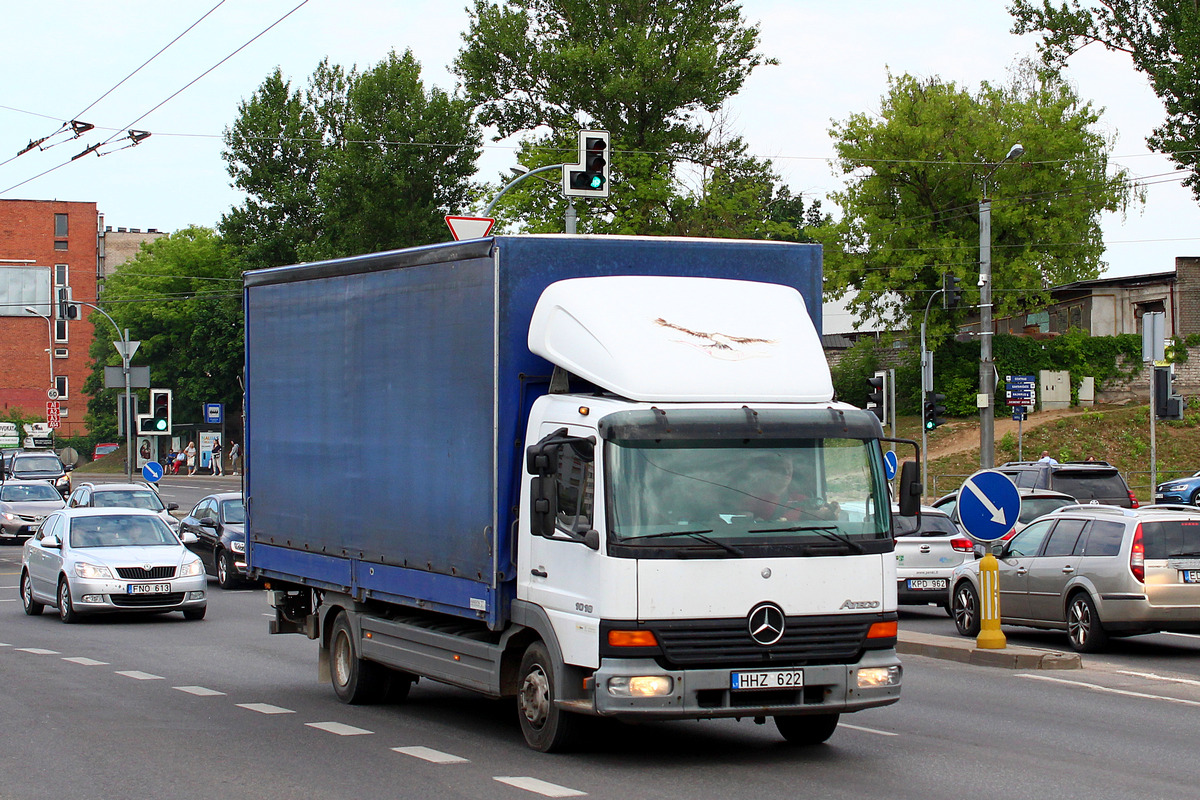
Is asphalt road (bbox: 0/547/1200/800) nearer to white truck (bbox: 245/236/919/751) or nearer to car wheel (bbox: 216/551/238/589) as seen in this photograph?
white truck (bbox: 245/236/919/751)

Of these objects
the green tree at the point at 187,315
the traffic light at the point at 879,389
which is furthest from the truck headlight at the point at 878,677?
the green tree at the point at 187,315

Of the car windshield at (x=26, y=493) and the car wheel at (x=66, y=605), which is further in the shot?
the car windshield at (x=26, y=493)

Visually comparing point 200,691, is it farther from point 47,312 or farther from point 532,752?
point 47,312

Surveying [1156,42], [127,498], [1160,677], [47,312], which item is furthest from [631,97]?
[47,312]

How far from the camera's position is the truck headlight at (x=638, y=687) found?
8742 mm

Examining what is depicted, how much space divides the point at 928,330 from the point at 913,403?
3538 millimetres

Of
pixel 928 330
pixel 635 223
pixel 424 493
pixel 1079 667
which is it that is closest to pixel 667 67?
pixel 635 223

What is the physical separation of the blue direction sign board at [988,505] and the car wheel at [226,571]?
15437mm

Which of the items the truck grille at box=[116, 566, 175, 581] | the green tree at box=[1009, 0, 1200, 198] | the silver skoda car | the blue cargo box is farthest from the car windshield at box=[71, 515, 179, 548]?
the green tree at box=[1009, 0, 1200, 198]

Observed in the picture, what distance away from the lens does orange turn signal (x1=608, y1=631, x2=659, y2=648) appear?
877 cm

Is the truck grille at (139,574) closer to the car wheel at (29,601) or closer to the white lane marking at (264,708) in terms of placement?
the car wheel at (29,601)

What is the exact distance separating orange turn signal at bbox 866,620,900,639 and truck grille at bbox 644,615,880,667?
5.0 inches

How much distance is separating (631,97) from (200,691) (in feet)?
137

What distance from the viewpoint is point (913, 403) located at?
65.2 meters
